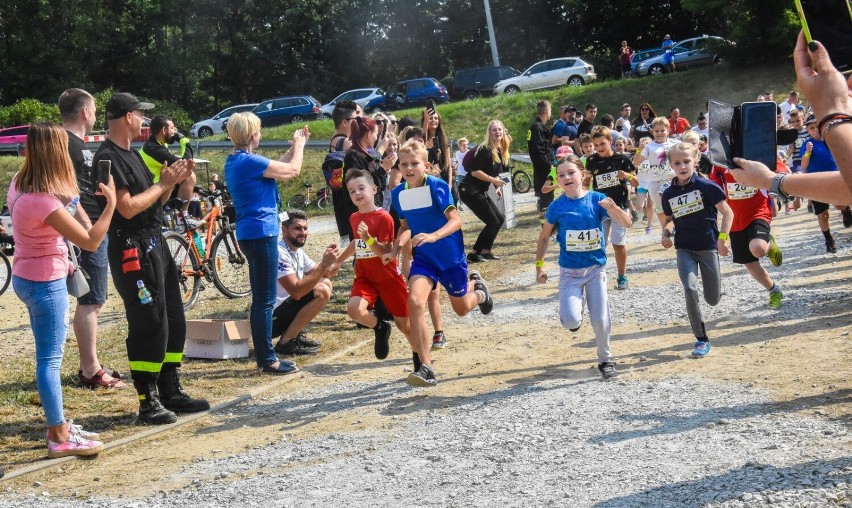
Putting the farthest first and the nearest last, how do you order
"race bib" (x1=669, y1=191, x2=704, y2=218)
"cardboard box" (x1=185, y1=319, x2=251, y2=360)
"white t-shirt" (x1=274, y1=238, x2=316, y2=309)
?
"white t-shirt" (x1=274, y1=238, x2=316, y2=309), "cardboard box" (x1=185, y1=319, x2=251, y2=360), "race bib" (x1=669, y1=191, x2=704, y2=218)

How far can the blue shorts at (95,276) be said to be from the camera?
788cm

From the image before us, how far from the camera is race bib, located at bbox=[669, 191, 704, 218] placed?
26.6 ft

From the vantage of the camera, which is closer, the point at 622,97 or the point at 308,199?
the point at 308,199

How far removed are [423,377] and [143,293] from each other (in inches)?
79.8

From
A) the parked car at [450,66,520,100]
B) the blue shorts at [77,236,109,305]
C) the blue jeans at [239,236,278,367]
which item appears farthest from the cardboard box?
the parked car at [450,66,520,100]

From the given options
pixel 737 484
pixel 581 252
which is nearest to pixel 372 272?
pixel 581 252

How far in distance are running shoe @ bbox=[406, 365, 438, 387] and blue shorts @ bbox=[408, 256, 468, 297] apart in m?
0.72

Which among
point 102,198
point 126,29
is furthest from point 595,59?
point 102,198

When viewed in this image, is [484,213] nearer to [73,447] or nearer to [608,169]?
[608,169]

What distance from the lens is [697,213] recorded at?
26.6 ft

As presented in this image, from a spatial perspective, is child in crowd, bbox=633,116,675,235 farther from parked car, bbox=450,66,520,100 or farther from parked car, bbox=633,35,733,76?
parked car, bbox=450,66,520,100

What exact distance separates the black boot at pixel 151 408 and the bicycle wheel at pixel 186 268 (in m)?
4.64

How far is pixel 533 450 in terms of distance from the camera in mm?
5574

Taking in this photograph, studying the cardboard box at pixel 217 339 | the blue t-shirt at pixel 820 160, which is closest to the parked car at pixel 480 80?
the blue t-shirt at pixel 820 160
